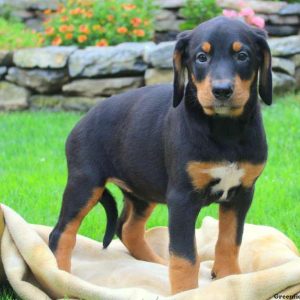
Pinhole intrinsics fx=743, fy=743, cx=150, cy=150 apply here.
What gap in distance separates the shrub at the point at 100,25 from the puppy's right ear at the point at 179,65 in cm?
734

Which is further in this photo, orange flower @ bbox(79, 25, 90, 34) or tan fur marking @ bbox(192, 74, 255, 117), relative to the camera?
orange flower @ bbox(79, 25, 90, 34)

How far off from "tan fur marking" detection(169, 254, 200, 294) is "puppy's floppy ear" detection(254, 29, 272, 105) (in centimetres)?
100

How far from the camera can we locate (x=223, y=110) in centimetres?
374

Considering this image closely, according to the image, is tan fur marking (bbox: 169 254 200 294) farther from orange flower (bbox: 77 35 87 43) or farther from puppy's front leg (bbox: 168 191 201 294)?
orange flower (bbox: 77 35 87 43)

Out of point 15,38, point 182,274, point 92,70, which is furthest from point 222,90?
point 15,38

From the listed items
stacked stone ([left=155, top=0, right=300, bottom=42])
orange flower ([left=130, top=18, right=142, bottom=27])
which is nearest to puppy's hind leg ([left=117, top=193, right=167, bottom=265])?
orange flower ([left=130, top=18, right=142, bottom=27])

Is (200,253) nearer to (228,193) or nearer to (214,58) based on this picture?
(228,193)

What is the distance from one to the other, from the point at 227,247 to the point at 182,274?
0.58m

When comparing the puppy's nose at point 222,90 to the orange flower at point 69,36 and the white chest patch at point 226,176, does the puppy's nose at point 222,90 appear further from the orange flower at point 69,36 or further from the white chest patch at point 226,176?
the orange flower at point 69,36

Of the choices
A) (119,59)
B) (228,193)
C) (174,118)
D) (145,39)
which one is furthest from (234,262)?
(145,39)

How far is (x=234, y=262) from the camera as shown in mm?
4367

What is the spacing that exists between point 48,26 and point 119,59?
1978mm

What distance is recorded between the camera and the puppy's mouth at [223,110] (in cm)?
369

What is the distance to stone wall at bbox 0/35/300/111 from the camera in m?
10.4
